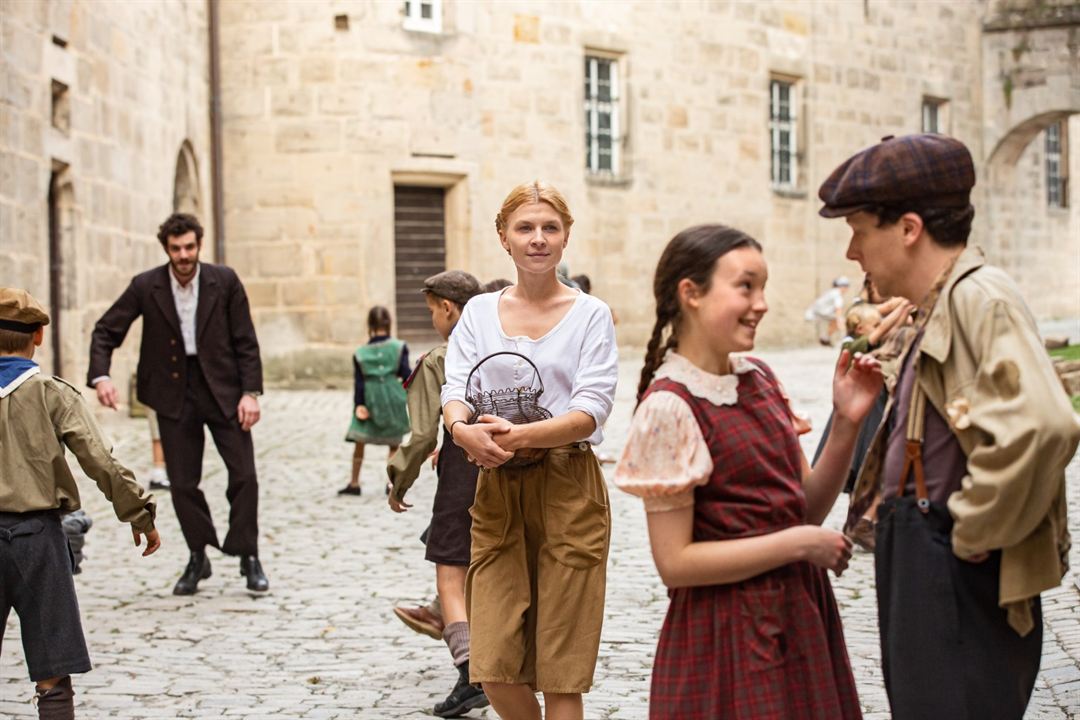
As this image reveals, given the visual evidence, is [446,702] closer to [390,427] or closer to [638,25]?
[390,427]

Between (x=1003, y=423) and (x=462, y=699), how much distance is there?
3.04m

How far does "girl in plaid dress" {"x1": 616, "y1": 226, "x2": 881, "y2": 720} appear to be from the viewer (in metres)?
3.08

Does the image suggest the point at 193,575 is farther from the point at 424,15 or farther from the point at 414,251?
the point at 424,15

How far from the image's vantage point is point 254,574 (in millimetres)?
7930

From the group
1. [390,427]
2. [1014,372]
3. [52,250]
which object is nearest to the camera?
[1014,372]

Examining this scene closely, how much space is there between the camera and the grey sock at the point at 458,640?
5.41 meters

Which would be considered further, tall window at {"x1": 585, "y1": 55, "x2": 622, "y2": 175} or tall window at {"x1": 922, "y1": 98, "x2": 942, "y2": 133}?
tall window at {"x1": 922, "y1": 98, "x2": 942, "y2": 133}

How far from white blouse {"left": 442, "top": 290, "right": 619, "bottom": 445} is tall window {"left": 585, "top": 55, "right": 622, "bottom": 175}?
20.0 meters

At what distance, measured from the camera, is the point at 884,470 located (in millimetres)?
3137

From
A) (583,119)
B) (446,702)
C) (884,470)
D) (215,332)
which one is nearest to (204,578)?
(215,332)

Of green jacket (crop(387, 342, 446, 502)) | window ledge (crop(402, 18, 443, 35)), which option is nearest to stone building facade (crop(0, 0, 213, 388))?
window ledge (crop(402, 18, 443, 35))

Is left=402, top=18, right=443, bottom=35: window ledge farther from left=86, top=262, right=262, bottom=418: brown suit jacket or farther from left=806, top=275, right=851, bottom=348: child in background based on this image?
left=86, top=262, right=262, bottom=418: brown suit jacket

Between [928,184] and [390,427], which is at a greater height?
[928,184]

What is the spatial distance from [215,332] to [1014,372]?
221 inches
